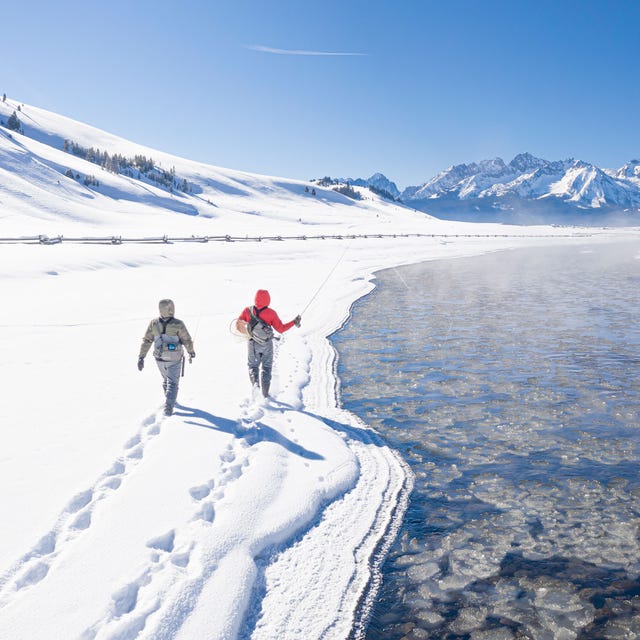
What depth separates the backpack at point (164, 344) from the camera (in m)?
8.91

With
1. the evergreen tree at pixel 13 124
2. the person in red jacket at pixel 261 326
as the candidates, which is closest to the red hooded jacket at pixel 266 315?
the person in red jacket at pixel 261 326

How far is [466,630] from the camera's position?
4.83 m

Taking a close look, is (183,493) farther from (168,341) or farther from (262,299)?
(262,299)

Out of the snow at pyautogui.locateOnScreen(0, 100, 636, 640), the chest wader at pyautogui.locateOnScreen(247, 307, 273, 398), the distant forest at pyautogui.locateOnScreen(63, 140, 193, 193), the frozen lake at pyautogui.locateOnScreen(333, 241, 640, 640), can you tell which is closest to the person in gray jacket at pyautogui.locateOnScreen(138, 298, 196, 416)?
the snow at pyautogui.locateOnScreen(0, 100, 636, 640)

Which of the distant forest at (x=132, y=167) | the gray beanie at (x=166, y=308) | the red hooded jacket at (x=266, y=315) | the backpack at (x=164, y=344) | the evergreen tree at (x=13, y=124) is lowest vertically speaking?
the backpack at (x=164, y=344)

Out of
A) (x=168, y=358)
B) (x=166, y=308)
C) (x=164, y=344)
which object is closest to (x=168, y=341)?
(x=164, y=344)

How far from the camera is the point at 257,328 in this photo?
10.1 meters

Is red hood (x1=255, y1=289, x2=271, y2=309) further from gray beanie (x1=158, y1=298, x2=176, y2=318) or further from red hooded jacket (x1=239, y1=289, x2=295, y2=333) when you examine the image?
gray beanie (x1=158, y1=298, x2=176, y2=318)

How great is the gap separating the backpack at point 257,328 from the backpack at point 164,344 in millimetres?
1654

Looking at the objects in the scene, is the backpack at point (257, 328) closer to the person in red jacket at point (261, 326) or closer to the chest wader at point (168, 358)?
the person in red jacket at point (261, 326)

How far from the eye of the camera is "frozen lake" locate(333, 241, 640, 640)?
16.8ft

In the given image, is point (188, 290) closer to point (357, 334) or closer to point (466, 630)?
point (357, 334)

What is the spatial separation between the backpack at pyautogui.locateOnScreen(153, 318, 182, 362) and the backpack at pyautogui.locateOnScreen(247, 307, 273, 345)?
165 centimetres

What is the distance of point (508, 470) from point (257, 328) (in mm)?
5360
